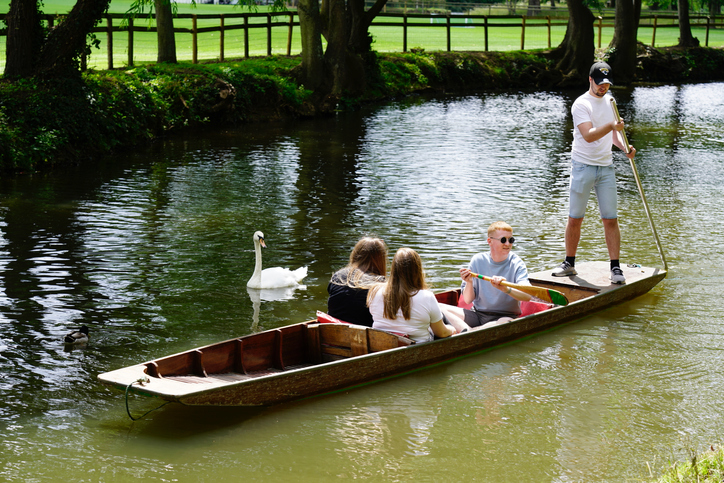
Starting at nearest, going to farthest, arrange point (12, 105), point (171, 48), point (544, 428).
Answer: point (544, 428) → point (12, 105) → point (171, 48)

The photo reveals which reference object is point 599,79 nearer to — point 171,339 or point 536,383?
point 536,383

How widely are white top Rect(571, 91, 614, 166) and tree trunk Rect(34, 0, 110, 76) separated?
12735mm

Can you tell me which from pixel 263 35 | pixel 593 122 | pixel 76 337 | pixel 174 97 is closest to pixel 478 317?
pixel 593 122

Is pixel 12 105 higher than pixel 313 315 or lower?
higher

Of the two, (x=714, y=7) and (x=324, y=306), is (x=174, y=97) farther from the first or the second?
(x=714, y=7)

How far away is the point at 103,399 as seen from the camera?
6422 millimetres

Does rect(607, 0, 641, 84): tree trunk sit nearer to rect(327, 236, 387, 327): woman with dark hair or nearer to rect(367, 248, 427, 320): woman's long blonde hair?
rect(327, 236, 387, 327): woman with dark hair

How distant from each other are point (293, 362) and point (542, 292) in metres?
2.49

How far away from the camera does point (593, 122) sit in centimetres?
840

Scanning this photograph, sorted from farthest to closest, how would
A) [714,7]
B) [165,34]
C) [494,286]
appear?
1. [714,7]
2. [165,34]
3. [494,286]

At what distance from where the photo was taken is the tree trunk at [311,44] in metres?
23.3

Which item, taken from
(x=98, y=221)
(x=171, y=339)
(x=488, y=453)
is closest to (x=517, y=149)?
(x=98, y=221)

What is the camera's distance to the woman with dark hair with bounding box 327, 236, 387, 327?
6.95m

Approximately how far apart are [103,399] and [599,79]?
5.53 meters
